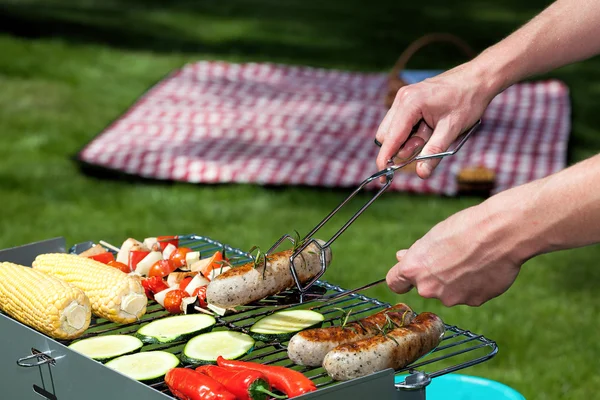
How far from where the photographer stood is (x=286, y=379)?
281cm

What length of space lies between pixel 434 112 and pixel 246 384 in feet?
4.03

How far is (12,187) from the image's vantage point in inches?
303

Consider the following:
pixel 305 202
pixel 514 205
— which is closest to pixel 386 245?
pixel 305 202

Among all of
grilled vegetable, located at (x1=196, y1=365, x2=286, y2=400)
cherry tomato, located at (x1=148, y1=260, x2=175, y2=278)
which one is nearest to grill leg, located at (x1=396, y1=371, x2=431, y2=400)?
grilled vegetable, located at (x1=196, y1=365, x2=286, y2=400)

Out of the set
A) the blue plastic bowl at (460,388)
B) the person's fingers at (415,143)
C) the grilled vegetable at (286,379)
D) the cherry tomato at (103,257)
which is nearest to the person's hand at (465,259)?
the grilled vegetable at (286,379)

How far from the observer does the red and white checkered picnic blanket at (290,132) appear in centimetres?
763

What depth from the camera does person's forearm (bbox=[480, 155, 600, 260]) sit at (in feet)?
8.16

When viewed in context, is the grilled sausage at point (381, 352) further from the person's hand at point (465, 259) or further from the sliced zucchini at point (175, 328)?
the sliced zucchini at point (175, 328)

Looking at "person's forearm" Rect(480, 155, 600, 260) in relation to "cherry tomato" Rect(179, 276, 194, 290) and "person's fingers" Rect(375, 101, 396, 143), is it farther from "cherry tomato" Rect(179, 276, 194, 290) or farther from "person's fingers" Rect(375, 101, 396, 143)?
"cherry tomato" Rect(179, 276, 194, 290)

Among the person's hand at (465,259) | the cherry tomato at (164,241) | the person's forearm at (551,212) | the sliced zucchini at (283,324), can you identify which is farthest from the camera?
the cherry tomato at (164,241)

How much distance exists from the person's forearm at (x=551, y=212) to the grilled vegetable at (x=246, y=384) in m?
0.78

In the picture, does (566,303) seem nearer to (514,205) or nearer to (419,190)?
(419,190)

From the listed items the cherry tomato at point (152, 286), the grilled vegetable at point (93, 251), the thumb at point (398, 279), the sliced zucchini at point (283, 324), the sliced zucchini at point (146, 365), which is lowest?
the sliced zucchini at point (146, 365)

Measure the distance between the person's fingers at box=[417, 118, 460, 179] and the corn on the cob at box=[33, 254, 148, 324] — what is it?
44.0 inches
